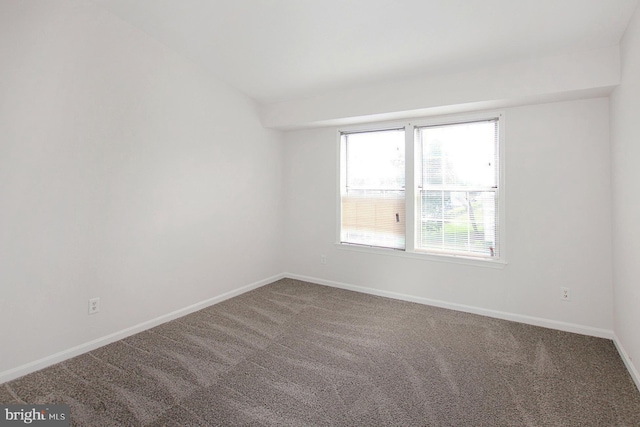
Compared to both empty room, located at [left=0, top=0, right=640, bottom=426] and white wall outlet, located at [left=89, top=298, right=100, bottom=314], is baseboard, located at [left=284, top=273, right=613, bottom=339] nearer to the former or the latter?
empty room, located at [left=0, top=0, right=640, bottom=426]

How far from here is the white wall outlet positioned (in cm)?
260

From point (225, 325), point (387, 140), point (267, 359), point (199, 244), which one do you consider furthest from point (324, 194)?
point (267, 359)

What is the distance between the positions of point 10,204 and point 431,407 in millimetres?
3126

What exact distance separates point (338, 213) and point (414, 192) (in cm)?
110

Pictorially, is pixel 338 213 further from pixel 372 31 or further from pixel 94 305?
pixel 94 305

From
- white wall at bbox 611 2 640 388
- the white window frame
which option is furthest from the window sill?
white wall at bbox 611 2 640 388

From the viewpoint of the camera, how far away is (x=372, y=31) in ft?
8.58

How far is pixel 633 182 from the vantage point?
7.19ft

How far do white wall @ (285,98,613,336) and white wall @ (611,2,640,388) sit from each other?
0.15 metres

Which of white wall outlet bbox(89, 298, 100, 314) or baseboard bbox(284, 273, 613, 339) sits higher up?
white wall outlet bbox(89, 298, 100, 314)

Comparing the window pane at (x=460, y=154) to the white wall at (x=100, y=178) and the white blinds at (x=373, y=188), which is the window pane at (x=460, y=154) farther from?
the white wall at (x=100, y=178)

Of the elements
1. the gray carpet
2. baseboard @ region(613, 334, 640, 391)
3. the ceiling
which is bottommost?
Answer: the gray carpet

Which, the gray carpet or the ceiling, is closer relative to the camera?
the gray carpet

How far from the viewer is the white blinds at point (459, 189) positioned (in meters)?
3.38
